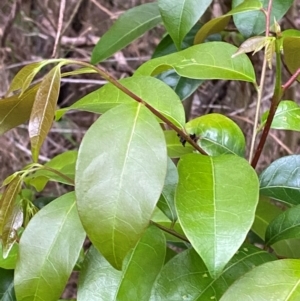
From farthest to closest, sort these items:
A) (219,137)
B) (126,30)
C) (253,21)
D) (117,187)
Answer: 1. (126,30)
2. (253,21)
3. (219,137)
4. (117,187)

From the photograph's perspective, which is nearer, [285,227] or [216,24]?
[285,227]

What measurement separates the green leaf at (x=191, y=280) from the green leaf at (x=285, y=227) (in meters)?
0.06

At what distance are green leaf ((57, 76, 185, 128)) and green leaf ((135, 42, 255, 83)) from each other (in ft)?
0.14

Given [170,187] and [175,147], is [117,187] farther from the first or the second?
[175,147]

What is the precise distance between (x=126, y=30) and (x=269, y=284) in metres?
0.58

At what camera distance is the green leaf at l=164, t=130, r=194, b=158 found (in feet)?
1.85

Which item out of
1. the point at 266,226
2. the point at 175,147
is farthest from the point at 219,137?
the point at 266,226

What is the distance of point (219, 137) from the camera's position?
584mm

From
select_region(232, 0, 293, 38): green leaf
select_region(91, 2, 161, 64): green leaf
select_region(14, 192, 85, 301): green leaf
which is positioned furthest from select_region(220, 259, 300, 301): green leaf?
select_region(91, 2, 161, 64): green leaf

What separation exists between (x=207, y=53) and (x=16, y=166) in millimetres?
1427

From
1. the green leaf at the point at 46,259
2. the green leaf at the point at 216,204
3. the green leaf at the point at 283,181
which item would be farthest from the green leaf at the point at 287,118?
the green leaf at the point at 46,259

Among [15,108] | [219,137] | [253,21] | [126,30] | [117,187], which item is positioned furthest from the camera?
[126,30]

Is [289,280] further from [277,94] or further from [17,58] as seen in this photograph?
[17,58]

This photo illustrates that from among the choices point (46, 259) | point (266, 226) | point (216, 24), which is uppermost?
point (216, 24)
